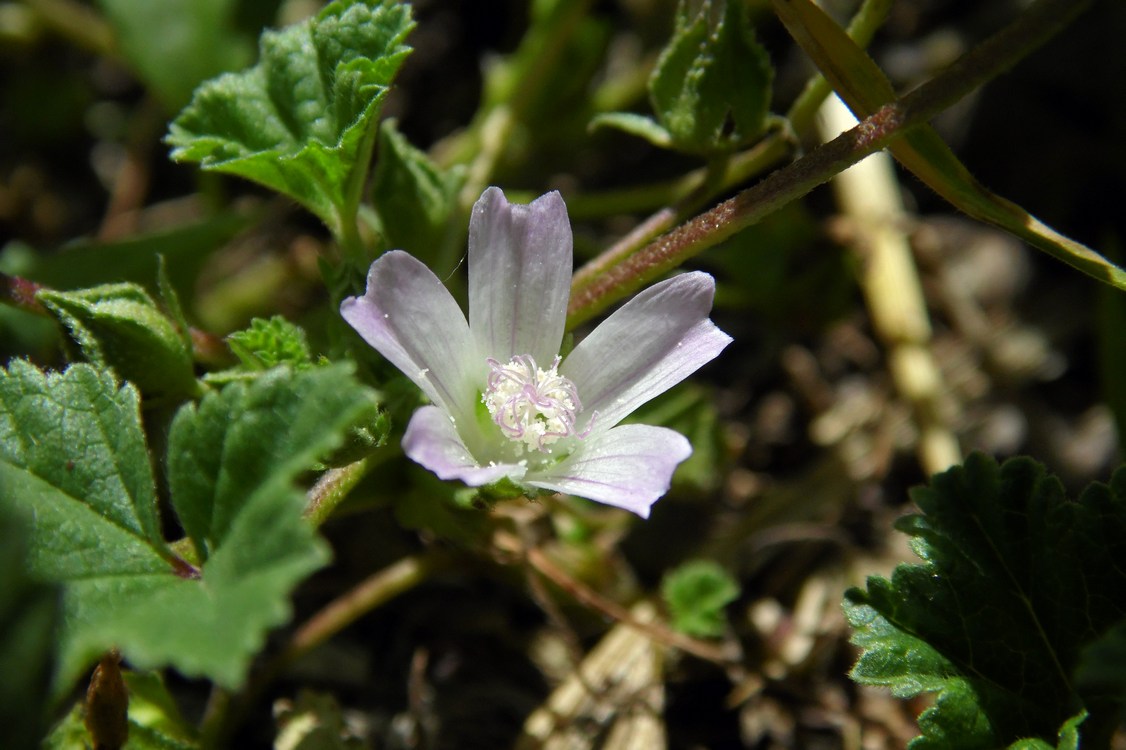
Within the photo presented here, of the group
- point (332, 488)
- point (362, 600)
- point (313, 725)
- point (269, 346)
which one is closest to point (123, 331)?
point (269, 346)

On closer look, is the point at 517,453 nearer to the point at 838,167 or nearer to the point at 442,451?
the point at 442,451

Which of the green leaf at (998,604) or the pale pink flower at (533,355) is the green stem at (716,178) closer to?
the pale pink flower at (533,355)

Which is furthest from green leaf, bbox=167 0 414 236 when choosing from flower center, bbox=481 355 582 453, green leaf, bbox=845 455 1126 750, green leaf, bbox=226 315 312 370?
green leaf, bbox=845 455 1126 750

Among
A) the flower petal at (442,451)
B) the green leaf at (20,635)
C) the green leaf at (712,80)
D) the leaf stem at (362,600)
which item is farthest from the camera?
the leaf stem at (362,600)

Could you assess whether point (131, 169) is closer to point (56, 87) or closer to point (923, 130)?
point (56, 87)

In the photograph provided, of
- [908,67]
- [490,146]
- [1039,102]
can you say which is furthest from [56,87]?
[1039,102]

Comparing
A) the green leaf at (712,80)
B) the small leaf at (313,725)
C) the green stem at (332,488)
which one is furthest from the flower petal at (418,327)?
the small leaf at (313,725)
